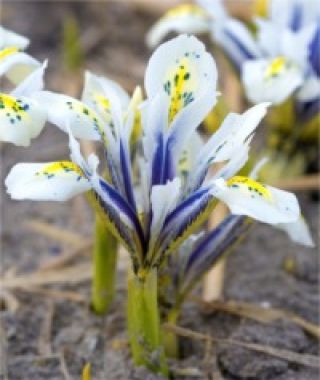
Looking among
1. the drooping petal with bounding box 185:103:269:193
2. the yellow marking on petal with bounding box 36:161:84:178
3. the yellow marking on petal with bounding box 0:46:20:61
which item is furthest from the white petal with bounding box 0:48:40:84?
the drooping petal with bounding box 185:103:269:193

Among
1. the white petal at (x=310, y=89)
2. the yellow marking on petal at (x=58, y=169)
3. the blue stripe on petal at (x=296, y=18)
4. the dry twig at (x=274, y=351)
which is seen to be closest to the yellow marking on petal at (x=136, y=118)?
the yellow marking on petal at (x=58, y=169)

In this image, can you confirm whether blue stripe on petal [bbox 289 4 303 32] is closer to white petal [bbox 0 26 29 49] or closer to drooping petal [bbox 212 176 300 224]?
white petal [bbox 0 26 29 49]

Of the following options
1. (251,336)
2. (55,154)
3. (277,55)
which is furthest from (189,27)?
(251,336)

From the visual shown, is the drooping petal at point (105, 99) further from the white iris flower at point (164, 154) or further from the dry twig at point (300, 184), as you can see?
the dry twig at point (300, 184)

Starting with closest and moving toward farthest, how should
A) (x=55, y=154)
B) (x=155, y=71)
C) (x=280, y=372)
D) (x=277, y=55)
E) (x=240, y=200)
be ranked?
(x=240, y=200) < (x=155, y=71) < (x=280, y=372) < (x=277, y=55) < (x=55, y=154)

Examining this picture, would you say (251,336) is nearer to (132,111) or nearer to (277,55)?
(132,111)

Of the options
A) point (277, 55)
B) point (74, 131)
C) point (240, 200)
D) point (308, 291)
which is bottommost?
point (308, 291)
